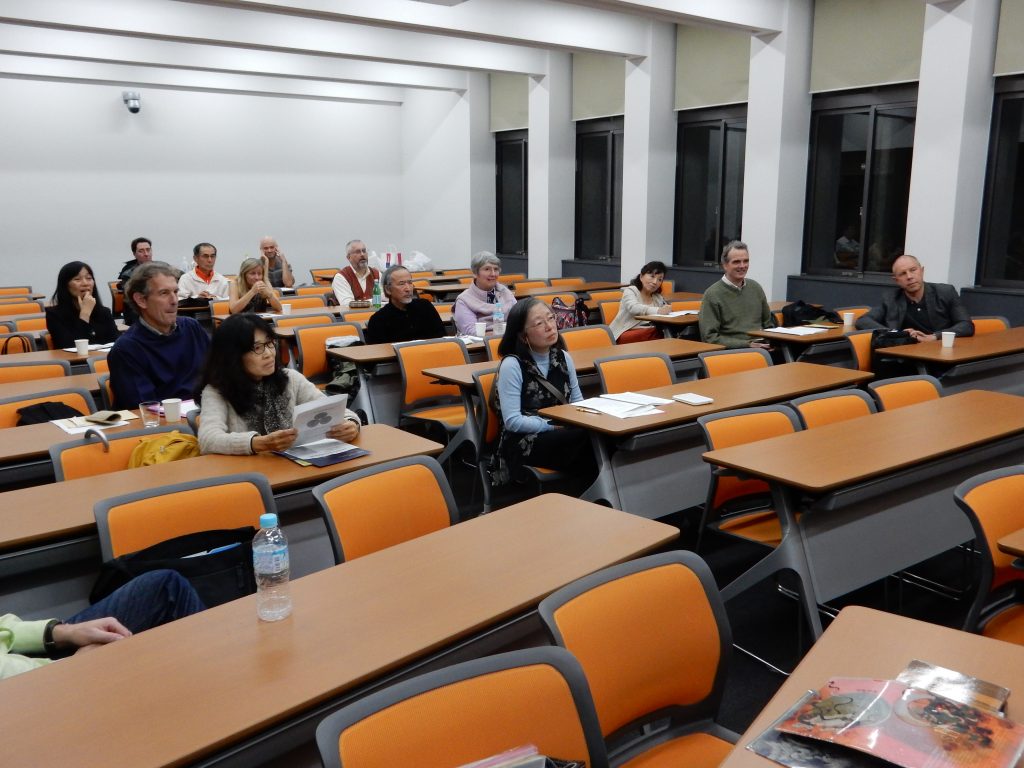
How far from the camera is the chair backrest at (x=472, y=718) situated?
1.28 metres

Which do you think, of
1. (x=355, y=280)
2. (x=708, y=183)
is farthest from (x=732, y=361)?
(x=708, y=183)

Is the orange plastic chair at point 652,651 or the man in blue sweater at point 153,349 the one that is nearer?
the orange plastic chair at point 652,651

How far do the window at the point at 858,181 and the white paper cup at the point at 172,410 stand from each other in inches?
256

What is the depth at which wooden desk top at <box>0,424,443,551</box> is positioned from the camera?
2.33 meters

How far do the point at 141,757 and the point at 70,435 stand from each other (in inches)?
90.8

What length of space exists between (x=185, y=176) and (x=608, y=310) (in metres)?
7.42

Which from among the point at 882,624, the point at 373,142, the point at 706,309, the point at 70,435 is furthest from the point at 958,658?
the point at 373,142

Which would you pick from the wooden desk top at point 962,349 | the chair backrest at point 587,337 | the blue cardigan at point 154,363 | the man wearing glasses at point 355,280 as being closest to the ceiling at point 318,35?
the man wearing glasses at point 355,280

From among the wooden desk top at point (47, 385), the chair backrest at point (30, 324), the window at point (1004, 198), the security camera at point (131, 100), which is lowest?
the wooden desk top at point (47, 385)

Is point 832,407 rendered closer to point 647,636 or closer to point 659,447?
point 659,447

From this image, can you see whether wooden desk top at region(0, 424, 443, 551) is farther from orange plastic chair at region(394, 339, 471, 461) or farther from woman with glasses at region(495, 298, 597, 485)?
orange plastic chair at region(394, 339, 471, 461)

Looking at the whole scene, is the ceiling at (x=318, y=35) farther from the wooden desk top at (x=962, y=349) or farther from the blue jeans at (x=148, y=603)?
the blue jeans at (x=148, y=603)

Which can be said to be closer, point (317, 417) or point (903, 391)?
point (317, 417)

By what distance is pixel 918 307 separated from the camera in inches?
227
